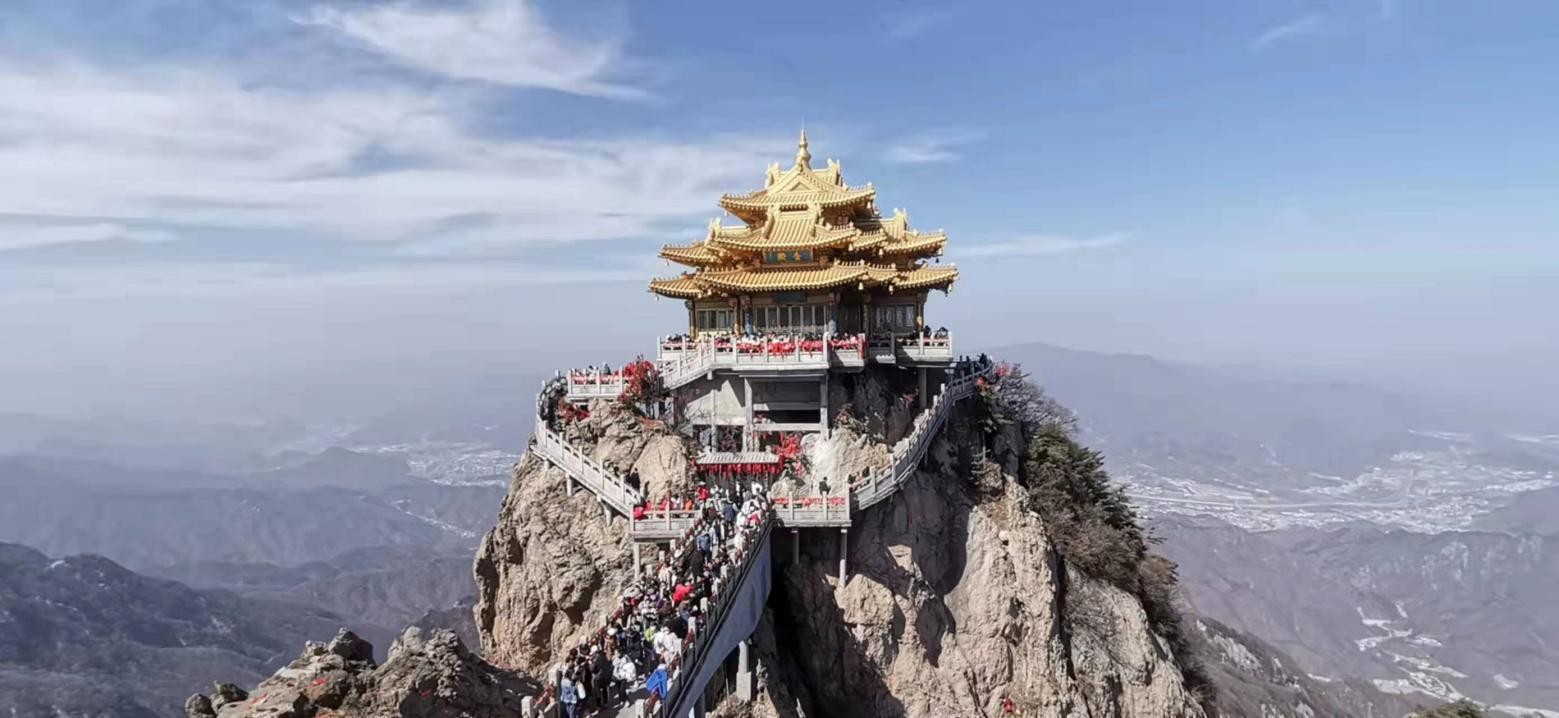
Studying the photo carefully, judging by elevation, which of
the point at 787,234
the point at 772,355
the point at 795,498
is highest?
the point at 787,234

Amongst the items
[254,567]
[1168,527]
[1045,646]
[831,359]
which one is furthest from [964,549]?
[254,567]

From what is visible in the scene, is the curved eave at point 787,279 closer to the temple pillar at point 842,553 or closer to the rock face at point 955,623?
the rock face at point 955,623

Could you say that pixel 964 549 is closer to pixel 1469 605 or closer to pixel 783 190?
pixel 783 190

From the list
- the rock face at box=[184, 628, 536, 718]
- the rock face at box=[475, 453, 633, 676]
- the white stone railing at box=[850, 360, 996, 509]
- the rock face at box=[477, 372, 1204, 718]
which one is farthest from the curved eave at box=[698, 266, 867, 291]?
the rock face at box=[184, 628, 536, 718]

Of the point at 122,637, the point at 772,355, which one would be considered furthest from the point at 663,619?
the point at 122,637

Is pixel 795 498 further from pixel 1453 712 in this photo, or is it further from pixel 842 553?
pixel 1453 712
